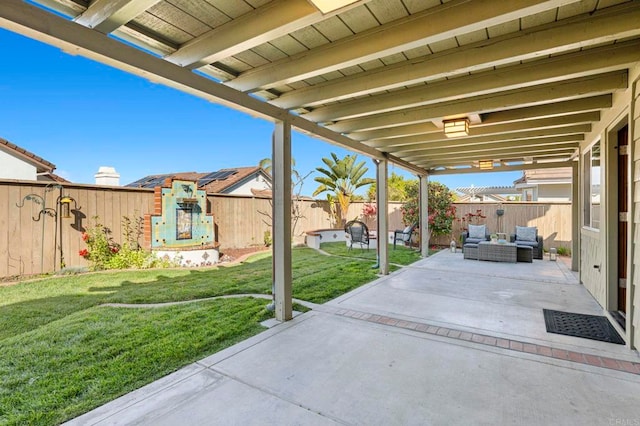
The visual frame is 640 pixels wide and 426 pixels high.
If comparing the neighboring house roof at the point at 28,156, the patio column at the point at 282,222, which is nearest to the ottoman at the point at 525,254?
the patio column at the point at 282,222

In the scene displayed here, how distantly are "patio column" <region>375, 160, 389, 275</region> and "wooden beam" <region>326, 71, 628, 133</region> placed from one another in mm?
2099

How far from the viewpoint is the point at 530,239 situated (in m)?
9.11

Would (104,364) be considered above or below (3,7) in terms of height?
below

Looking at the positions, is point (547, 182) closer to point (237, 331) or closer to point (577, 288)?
point (577, 288)

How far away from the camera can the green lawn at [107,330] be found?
2.34 metres

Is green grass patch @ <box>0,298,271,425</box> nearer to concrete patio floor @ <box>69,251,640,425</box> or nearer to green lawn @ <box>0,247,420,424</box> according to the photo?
green lawn @ <box>0,247,420,424</box>

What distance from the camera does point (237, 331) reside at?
3529mm

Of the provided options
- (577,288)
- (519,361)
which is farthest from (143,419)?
(577,288)

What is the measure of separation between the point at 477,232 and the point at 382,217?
476 cm

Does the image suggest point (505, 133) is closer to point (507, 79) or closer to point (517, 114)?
point (517, 114)

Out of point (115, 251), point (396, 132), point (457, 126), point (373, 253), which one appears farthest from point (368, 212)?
point (115, 251)

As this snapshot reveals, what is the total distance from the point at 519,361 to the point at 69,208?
7.88 metres

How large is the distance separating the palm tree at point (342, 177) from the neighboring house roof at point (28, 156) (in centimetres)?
950

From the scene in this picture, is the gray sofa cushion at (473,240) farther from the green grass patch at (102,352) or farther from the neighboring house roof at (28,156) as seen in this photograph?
the neighboring house roof at (28,156)
